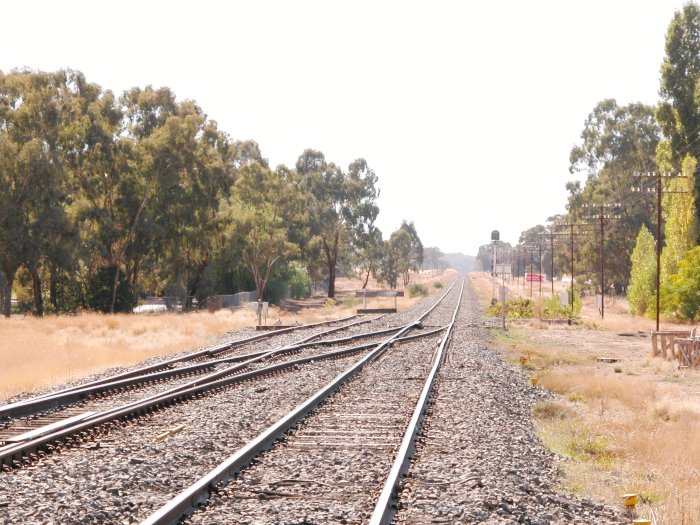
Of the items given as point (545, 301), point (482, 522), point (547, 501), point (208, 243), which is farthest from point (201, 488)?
point (208, 243)

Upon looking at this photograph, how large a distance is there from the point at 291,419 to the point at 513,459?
344 cm

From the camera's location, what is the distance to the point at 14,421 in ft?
40.1

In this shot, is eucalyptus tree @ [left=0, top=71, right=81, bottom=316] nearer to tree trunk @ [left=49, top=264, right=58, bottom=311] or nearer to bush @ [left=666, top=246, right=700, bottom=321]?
tree trunk @ [left=49, top=264, right=58, bottom=311]

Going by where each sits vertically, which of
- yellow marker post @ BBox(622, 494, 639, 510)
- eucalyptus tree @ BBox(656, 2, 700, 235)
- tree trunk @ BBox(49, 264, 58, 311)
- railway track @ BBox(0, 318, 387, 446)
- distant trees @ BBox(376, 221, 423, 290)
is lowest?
railway track @ BBox(0, 318, 387, 446)

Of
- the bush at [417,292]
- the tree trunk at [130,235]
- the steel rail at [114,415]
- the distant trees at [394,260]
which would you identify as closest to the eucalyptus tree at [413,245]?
the distant trees at [394,260]

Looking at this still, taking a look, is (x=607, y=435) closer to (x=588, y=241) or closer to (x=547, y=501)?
(x=547, y=501)

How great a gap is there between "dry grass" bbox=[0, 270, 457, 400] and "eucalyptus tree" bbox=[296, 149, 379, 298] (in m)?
44.9

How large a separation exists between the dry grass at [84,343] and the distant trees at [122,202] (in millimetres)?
12257

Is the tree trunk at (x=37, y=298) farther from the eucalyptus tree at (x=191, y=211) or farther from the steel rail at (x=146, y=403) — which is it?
the steel rail at (x=146, y=403)

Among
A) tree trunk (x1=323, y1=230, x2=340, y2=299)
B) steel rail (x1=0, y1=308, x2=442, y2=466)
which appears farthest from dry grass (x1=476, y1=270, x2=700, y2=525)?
tree trunk (x1=323, y1=230, x2=340, y2=299)

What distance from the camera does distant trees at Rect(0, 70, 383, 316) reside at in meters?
49.7

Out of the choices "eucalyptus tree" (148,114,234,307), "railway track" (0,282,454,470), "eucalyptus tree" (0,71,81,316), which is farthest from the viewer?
"eucalyptus tree" (148,114,234,307)

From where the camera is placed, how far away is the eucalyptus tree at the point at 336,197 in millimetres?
91000

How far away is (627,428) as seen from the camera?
13102 millimetres
